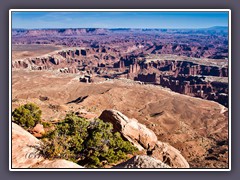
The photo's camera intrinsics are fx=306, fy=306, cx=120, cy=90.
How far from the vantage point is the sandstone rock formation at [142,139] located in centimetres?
2291

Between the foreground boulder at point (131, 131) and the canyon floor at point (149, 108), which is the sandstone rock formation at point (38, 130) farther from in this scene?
the canyon floor at point (149, 108)

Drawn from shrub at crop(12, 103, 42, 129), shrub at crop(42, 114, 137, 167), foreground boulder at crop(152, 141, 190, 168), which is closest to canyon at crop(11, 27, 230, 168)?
foreground boulder at crop(152, 141, 190, 168)

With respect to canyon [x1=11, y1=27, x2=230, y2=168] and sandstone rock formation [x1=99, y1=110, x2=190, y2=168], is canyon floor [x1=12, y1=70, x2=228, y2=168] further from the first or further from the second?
sandstone rock formation [x1=99, y1=110, x2=190, y2=168]

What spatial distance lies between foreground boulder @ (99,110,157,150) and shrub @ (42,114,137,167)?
474 cm

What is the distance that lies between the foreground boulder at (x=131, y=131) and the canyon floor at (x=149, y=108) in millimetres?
5933

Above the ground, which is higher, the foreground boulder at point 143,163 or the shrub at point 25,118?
the shrub at point 25,118

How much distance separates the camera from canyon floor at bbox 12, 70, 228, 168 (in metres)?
38.4

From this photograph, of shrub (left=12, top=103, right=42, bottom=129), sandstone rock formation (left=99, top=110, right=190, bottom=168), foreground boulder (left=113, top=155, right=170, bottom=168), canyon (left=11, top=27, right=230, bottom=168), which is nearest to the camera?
foreground boulder (left=113, top=155, right=170, bottom=168)

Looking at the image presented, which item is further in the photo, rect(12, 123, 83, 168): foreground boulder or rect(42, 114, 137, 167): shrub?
rect(42, 114, 137, 167): shrub

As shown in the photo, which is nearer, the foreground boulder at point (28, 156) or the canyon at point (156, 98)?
the foreground boulder at point (28, 156)

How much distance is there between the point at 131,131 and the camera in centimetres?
2470

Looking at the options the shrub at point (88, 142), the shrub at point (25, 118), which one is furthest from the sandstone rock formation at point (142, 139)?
the shrub at point (25, 118)

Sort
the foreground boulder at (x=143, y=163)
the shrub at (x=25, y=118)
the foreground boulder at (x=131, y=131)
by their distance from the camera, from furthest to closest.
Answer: the foreground boulder at (x=131, y=131) → the shrub at (x=25, y=118) → the foreground boulder at (x=143, y=163)
